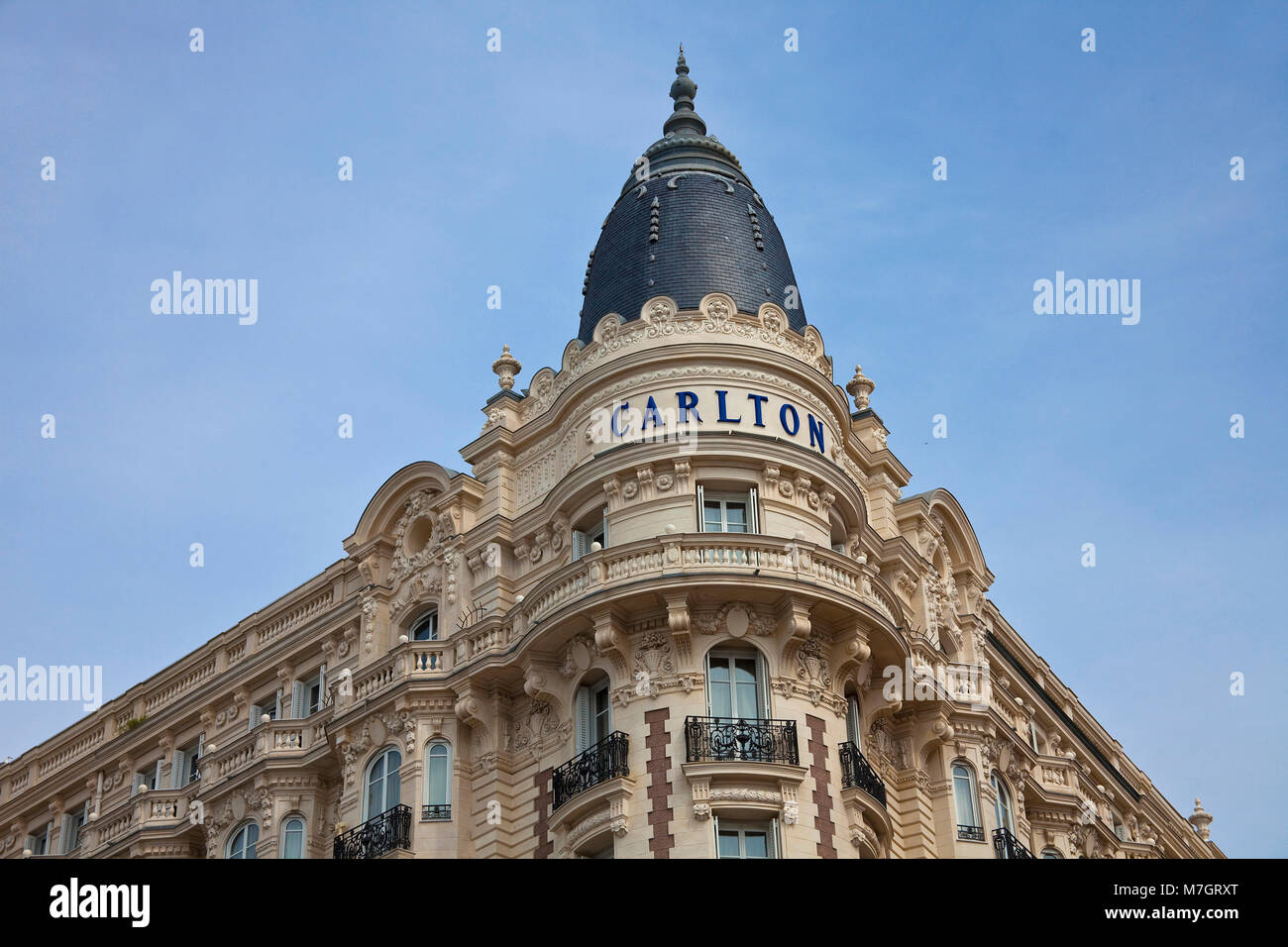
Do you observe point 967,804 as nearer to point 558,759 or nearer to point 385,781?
point 558,759

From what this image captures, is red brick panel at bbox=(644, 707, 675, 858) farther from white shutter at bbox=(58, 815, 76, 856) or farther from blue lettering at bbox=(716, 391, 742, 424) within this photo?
white shutter at bbox=(58, 815, 76, 856)

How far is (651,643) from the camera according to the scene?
114 ft

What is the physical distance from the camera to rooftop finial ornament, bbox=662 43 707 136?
45281 millimetres

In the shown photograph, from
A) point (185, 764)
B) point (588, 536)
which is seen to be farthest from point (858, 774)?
point (185, 764)

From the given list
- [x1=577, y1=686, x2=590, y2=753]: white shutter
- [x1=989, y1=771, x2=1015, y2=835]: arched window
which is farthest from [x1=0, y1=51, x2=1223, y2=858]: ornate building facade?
[x1=989, y1=771, x2=1015, y2=835]: arched window

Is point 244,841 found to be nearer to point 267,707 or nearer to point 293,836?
point 293,836

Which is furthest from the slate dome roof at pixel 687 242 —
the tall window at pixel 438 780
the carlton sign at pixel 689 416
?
the tall window at pixel 438 780

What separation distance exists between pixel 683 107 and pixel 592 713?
1799 cm

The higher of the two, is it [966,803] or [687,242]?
[687,242]

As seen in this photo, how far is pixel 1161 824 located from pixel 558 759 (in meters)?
29.0

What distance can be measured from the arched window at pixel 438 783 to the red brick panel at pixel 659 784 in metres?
5.28
